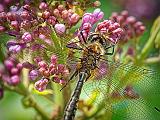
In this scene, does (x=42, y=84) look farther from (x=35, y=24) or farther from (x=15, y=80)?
(x=15, y=80)

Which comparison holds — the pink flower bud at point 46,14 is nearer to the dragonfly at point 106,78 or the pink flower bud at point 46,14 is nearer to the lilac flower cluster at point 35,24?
the lilac flower cluster at point 35,24

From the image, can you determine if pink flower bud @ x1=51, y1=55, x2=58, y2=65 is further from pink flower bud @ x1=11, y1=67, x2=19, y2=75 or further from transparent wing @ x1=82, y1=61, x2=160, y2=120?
pink flower bud @ x1=11, y1=67, x2=19, y2=75

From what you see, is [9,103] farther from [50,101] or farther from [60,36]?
[60,36]

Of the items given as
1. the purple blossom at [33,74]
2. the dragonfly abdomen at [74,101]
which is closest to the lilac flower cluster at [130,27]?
the dragonfly abdomen at [74,101]

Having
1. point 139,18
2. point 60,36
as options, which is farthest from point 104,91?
point 139,18

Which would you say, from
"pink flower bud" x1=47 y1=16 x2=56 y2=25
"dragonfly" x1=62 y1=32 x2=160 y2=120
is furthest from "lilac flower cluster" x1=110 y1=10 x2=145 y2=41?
"pink flower bud" x1=47 y1=16 x2=56 y2=25

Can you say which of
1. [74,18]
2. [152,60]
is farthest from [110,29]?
[152,60]
